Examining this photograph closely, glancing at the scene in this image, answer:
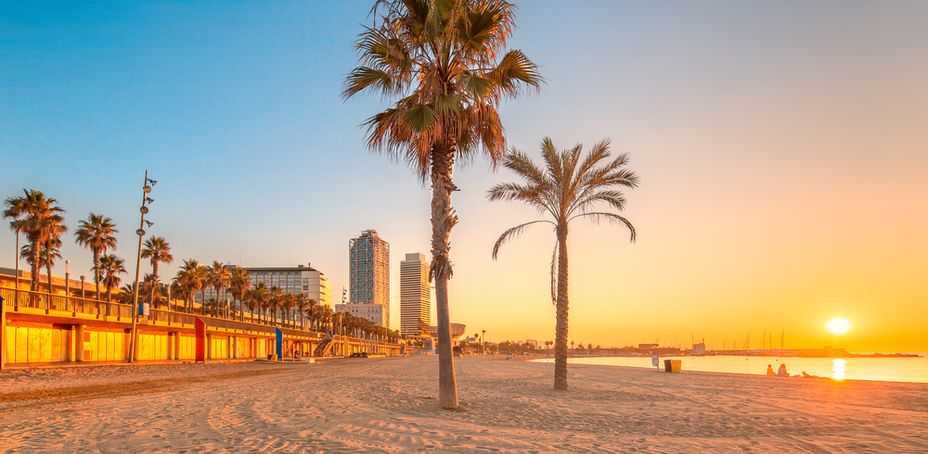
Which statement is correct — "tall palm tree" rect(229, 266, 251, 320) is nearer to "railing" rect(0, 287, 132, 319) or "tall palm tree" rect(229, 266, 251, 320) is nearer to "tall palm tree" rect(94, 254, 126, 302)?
"tall palm tree" rect(94, 254, 126, 302)

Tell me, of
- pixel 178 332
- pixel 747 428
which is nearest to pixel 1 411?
pixel 747 428

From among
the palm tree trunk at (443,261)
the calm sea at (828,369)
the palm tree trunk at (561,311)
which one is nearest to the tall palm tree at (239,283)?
the calm sea at (828,369)

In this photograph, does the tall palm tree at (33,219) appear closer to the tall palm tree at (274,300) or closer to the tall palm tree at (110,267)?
the tall palm tree at (110,267)

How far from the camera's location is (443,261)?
44.9ft

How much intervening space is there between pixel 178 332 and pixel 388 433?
47.2 meters

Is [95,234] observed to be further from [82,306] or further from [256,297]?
[256,297]

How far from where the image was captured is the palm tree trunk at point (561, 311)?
20.7 meters

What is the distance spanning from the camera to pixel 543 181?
21125 mm

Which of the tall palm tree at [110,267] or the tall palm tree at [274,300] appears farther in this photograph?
the tall palm tree at [274,300]

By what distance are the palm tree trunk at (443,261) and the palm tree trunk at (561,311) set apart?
25.1ft

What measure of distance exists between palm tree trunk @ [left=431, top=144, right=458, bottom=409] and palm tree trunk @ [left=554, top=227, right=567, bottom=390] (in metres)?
7.66

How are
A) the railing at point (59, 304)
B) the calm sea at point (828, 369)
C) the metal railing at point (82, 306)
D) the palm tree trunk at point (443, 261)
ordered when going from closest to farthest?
the palm tree trunk at point (443, 261) < the railing at point (59, 304) < the metal railing at point (82, 306) < the calm sea at point (828, 369)

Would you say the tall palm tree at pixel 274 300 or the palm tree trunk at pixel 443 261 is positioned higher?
the palm tree trunk at pixel 443 261

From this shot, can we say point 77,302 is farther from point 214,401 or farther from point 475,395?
point 475,395
